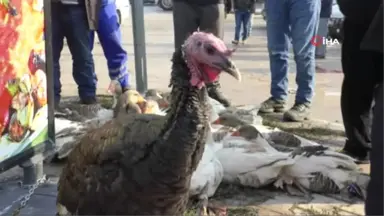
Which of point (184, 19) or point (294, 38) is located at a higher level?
point (184, 19)

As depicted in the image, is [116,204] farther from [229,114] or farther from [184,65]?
[229,114]

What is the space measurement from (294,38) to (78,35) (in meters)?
2.24

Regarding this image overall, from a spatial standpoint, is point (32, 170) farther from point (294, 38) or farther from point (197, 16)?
point (294, 38)

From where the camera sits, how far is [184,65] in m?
3.22

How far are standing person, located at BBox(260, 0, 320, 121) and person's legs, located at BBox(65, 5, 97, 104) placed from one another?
190 cm

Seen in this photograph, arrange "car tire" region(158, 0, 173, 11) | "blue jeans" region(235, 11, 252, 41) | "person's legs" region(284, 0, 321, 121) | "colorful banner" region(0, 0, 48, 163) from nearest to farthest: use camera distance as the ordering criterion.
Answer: "colorful banner" region(0, 0, 48, 163) < "person's legs" region(284, 0, 321, 121) < "blue jeans" region(235, 11, 252, 41) < "car tire" region(158, 0, 173, 11)

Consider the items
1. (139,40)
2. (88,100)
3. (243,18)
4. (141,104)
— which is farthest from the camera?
(243,18)

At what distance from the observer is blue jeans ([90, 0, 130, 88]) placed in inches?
267

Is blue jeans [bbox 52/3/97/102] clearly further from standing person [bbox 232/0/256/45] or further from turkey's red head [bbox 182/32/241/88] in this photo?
standing person [bbox 232/0/256/45]

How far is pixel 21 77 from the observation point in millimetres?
4223

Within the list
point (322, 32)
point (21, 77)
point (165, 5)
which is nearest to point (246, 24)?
point (322, 32)

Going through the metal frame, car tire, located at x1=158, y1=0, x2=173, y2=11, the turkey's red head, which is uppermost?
the turkey's red head

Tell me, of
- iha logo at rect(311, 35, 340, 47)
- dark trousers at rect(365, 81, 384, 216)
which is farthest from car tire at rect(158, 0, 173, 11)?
dark trousers at rect(365, 81, 384, 216)

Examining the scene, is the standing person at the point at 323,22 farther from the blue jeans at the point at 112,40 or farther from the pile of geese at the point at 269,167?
the pile of geese at the point at 269,167
